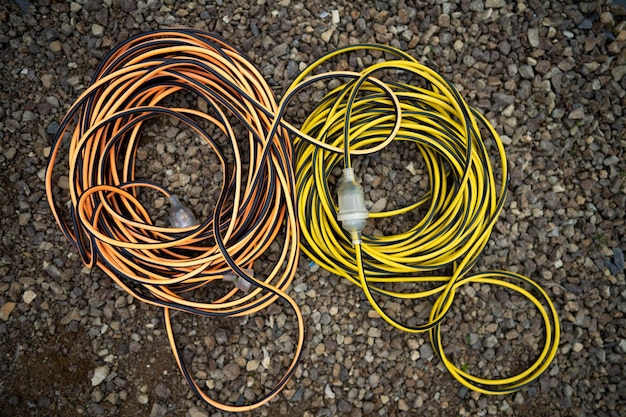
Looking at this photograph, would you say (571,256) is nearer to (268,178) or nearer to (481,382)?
(481,382)

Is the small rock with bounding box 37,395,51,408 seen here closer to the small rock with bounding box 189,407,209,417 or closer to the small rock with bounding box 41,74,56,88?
the small rock with bounding box 189,407,209,417

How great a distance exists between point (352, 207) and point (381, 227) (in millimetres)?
398

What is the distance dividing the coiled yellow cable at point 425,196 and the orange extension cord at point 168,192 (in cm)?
13

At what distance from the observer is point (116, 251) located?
1.69 metres

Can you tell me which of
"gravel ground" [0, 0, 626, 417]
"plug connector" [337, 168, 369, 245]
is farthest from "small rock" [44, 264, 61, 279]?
"plug connector" [337, 168, 369, 245]

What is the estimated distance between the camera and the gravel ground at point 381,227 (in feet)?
6.10

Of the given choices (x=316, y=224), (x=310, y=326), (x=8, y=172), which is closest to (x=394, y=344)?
(x=310, y=326)

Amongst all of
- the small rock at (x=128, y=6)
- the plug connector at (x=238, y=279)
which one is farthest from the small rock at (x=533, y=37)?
the small rock at (x=128, y=6)

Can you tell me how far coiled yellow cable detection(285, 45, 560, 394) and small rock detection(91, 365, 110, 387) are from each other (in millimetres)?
949

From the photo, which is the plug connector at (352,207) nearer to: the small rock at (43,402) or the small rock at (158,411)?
the small rock at (158,411)

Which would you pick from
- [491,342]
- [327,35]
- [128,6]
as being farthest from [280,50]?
[491,342]

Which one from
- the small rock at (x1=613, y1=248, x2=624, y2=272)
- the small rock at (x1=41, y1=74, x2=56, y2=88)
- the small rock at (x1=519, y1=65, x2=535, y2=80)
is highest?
the small rock at (x1=519, y1=65, x2=535, y2=80)

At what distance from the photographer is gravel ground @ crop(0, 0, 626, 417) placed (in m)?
1.86

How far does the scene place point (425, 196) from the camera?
1872 millimetres
